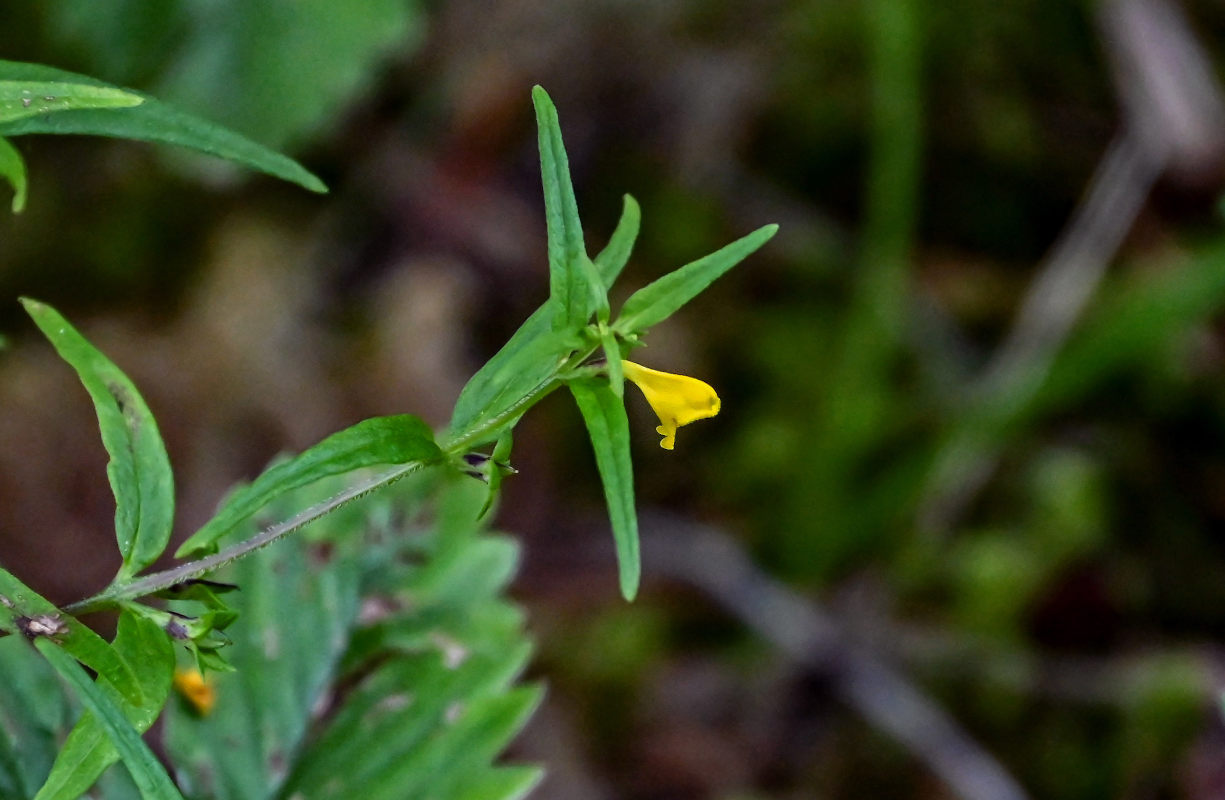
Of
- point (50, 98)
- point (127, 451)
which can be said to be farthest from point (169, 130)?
point (127, 451)

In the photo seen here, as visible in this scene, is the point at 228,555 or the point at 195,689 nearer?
the point at 228,555

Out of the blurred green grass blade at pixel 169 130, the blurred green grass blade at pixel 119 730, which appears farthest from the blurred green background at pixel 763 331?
the blurred green grass blade at pixel 119 730

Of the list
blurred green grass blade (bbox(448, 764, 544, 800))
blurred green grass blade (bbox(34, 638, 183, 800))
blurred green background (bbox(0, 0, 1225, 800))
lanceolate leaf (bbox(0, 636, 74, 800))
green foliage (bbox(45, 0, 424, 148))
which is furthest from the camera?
blurred green background (bbox(0, 0, 1225, 800))

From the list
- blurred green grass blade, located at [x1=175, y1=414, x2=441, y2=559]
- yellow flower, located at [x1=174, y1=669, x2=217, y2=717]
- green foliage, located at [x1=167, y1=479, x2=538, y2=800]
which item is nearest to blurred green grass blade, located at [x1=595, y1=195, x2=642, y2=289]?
blurred green grass blade, located at [x1=175, y1=414, x2=441, y2=559]

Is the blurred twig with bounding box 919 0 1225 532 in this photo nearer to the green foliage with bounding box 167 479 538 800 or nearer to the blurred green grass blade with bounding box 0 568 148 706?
the green foliage with bounding box 167 479 538 800

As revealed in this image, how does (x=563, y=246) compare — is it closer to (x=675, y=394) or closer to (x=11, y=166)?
(x=675, y=394)

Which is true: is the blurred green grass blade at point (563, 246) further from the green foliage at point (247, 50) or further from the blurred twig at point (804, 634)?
the blurred twig at point (804, 634)

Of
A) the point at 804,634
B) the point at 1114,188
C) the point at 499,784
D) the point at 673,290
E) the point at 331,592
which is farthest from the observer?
the point at 1114,188
